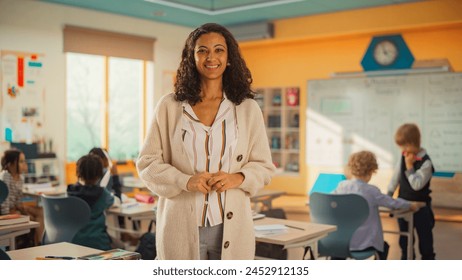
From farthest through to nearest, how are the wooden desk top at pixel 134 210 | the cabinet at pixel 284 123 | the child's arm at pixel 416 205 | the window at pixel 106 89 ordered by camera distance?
the cabinet at pixel 284 123 → the window at pixel 106 89 → the child's arm at pixel 416 205 → the wooden desk top at pixel 134 210

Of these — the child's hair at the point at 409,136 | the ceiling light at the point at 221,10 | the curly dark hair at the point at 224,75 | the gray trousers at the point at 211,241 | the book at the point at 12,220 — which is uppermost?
the ceiling light at the point at 221,10

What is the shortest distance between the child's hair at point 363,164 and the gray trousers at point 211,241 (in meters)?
1.95

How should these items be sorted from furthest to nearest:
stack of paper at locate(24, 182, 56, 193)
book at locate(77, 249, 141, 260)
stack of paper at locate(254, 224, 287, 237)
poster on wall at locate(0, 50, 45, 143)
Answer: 1. poster on wall at locate(0, 50, 45, 143)
2. stack of paper at locate(24, 182, 56, 193)
3. stack of paper at locate(254, 224, 287, 237)
4. book at locate(77, 249, 141, 260)

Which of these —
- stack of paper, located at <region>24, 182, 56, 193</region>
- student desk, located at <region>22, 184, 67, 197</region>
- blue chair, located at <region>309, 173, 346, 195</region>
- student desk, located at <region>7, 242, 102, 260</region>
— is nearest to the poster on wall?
stack of paper, located at <region>24, 182, 56, 193</region>

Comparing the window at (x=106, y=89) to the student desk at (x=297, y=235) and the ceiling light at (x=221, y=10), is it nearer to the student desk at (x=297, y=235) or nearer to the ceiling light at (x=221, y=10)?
the ceiling light at (x=221, y=10)

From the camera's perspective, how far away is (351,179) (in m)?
3.67

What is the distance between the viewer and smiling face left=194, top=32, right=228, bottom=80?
182 centimetres

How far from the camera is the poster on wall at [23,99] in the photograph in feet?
19.3

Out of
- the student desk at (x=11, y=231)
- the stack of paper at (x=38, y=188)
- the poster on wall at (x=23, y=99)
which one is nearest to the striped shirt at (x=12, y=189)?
the stack of paper at (x=38, y=188)

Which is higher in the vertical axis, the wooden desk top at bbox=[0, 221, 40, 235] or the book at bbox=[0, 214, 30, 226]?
the book at bbox=[0, 214, 30, 226]

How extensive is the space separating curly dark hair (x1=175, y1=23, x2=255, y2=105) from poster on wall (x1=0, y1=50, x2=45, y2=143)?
164 inches

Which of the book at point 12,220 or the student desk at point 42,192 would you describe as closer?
the book at point 12,220

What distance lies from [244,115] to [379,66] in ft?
20.2

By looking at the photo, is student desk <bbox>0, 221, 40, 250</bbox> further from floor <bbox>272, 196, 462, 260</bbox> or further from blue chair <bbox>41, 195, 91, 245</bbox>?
floor <bbox>272, 196, 462, 260</bbox>
